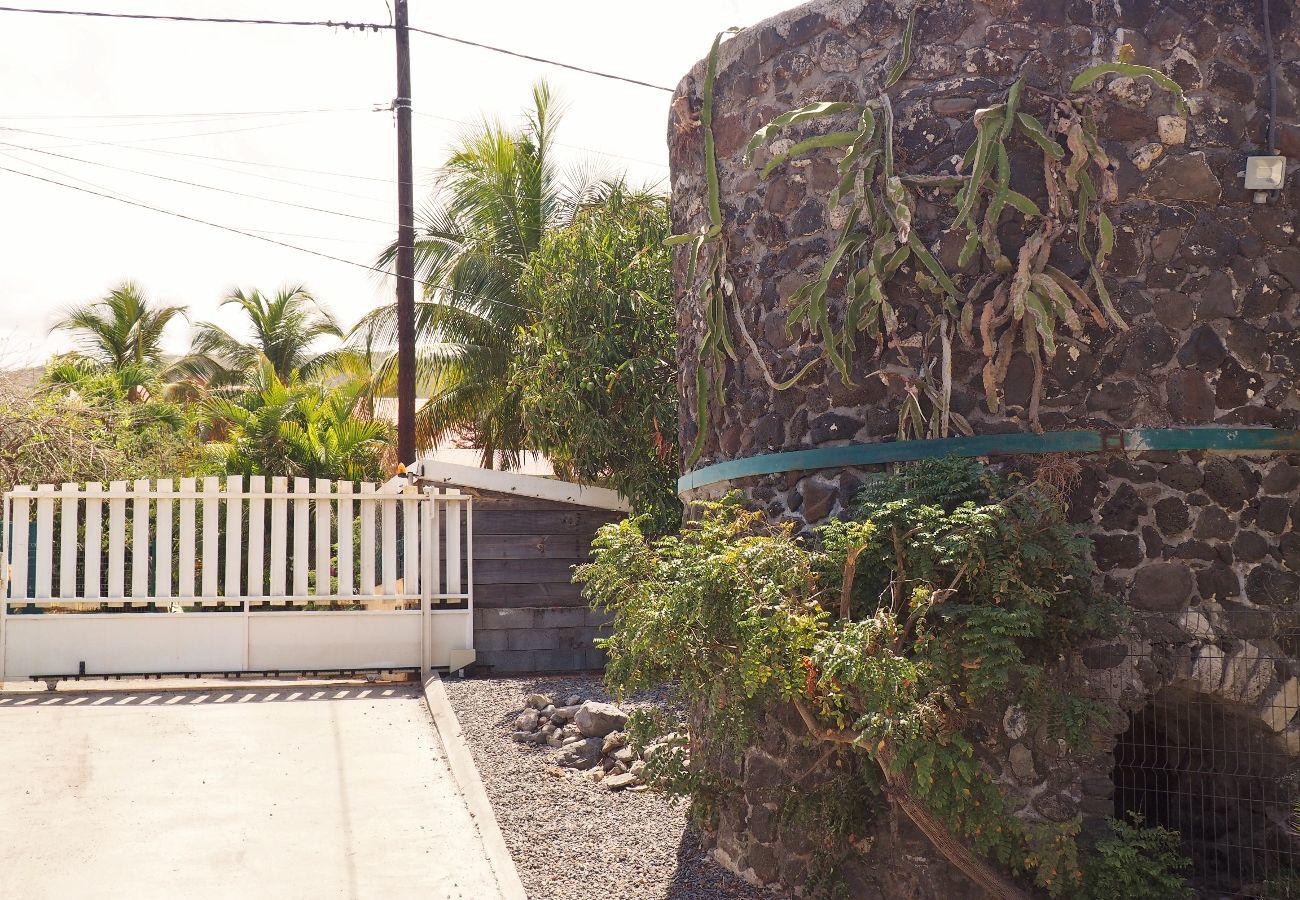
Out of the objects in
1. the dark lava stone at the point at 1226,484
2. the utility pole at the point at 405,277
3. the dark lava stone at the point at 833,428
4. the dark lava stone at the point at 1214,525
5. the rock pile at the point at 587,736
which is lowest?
the rock pile at the point at 587,736

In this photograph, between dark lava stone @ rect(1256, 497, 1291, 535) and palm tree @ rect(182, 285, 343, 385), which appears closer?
dark lava stone @ rect(1256, 497, 1291, 535)

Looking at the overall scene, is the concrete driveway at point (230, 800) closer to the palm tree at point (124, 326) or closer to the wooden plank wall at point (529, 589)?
the wooden plank wall at point (529, 589)

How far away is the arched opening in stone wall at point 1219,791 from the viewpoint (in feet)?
19.0

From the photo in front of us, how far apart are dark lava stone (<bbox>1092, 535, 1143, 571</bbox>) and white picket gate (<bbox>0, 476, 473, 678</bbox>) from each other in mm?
6781

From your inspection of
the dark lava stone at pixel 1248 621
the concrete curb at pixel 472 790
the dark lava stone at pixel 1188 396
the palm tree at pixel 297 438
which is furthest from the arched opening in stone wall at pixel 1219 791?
the palm tree at pixel 297 438

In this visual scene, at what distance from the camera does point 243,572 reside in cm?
1325

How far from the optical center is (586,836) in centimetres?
721

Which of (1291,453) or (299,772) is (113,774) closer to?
(299,772)

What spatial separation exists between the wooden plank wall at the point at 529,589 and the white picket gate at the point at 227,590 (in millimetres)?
325

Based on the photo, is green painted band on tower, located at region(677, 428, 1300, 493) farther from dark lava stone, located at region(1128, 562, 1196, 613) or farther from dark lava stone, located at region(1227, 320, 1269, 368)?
dark lava stone, located at region(1128, 562, 1196, 613)

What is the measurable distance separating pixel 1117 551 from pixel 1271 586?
77 centimetres

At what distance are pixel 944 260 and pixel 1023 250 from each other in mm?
373

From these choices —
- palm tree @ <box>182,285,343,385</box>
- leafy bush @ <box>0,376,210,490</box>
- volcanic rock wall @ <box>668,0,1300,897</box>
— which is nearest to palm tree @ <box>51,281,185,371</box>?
palm tree @ <box>182,285,343,385</box>

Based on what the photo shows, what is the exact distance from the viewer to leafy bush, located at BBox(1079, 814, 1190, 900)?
5418 millimetres
